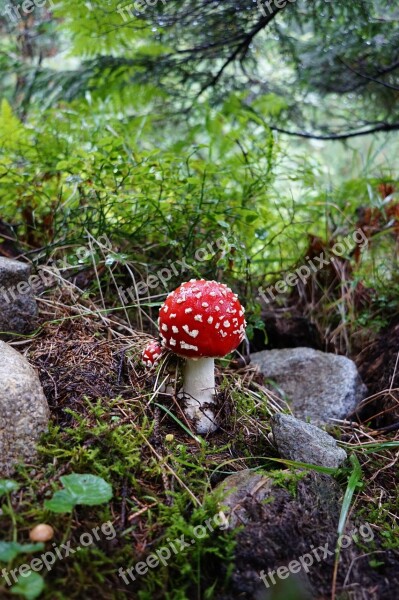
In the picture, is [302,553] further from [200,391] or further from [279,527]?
[200,391]

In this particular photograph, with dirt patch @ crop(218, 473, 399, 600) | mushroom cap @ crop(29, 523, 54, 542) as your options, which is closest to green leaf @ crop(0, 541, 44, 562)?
mushroom cap @ crop(29, 523, 54, 542)

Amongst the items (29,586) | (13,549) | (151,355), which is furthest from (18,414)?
(151,355)

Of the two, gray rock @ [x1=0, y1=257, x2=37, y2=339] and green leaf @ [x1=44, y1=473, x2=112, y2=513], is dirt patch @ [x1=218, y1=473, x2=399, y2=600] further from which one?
gray rock @ [x1=0, y1=257, x2=37, y2=339]

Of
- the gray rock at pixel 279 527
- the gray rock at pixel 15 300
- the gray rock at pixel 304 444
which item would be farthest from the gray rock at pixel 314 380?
the gray rock at pixel 15 300

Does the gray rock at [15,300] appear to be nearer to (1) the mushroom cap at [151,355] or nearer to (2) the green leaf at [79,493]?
(1) the mushroom cap at [151,355]

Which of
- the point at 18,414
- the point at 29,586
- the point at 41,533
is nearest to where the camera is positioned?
the point at 29,586

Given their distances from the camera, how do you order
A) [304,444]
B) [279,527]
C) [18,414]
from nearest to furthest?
[279,527] → [18,414] → [304,444]

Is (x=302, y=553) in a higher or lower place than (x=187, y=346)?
lower
